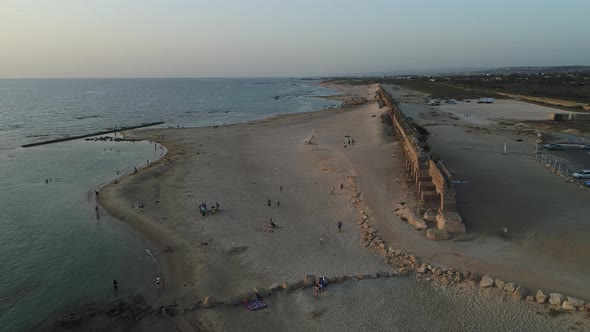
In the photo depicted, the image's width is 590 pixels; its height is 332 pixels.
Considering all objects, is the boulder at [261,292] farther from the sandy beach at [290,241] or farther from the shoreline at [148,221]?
the shoreline at [148,221]

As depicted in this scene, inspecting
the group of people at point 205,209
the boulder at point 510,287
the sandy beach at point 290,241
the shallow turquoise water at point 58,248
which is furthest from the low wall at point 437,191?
the shallow turquoise water at point 58,248

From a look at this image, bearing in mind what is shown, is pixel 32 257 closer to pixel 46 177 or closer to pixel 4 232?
pixel 4 232

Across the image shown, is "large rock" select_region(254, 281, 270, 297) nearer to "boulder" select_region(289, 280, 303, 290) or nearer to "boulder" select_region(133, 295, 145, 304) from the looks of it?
"boulder" select_region(289, 280, 303, 290)

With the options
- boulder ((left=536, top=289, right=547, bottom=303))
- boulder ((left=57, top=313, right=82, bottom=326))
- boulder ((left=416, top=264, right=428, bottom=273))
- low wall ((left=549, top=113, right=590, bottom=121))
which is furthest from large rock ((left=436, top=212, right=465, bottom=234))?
low wall ((left=549, top=113, right=590, bottom=121))

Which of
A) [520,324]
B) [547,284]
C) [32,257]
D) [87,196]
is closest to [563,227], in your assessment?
[547,284]

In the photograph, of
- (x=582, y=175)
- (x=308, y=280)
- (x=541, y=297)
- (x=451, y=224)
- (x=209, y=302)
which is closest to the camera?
(x=541, y=297)

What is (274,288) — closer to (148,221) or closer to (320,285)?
(320,285)

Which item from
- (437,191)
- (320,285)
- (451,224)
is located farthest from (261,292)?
(437,191)
